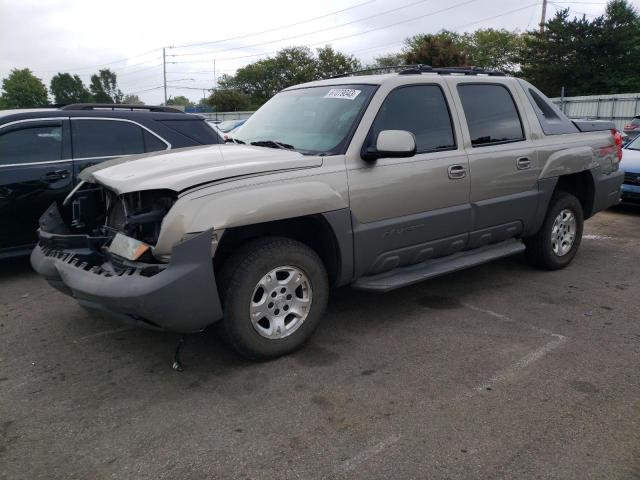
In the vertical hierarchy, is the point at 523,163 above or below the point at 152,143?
below

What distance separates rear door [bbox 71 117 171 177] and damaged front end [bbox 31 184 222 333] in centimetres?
218

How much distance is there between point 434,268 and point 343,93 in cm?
158

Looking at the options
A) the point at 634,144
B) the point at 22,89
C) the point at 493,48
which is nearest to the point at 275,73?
the point at 493,48

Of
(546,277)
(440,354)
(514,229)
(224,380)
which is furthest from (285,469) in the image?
(546,277)

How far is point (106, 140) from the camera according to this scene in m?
6.05

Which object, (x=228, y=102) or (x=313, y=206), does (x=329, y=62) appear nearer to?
(x=228, y=102)

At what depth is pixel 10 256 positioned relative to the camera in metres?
5.52

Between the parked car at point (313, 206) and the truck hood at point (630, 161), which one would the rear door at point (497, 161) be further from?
the truck hood at point (630, 161)

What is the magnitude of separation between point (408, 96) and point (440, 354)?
6.61 feet

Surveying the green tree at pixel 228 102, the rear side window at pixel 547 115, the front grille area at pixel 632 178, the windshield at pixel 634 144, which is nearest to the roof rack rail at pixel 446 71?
the rear side window at pixel 547 115

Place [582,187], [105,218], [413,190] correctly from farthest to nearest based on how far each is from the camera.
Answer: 1. [582,187]
2. [413,190]
3. [105,218]

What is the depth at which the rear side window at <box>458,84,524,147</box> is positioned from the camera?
15.5ft

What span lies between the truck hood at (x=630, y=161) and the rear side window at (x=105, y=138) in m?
7.52

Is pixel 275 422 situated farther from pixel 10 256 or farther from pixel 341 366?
pixel 10 256
